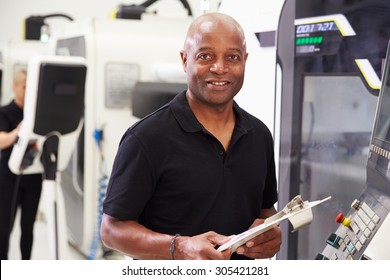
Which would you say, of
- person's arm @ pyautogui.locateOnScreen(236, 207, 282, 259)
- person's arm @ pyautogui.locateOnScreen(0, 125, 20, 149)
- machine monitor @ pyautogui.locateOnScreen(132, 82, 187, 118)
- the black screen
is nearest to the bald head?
the black screen

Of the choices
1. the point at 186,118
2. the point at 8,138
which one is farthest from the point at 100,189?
the point at 186,118

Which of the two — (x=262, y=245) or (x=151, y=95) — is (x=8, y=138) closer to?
(x=151, y=95)

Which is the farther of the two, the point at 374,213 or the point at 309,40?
the point at 309,40

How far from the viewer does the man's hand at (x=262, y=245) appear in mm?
1553

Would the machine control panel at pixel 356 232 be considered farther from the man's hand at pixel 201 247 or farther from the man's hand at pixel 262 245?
the man's hand at pixel 201 247

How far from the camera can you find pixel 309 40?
7.31 feet

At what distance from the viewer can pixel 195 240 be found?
1.49 m

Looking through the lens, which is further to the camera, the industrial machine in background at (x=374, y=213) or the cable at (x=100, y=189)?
the cable at (x=100, y=189)

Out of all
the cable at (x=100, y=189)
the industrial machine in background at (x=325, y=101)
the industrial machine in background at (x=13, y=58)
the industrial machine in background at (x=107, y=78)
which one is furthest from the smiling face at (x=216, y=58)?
the industrial machine in background at (x=13, y=58)

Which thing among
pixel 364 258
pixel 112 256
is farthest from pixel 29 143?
pixel 364 258

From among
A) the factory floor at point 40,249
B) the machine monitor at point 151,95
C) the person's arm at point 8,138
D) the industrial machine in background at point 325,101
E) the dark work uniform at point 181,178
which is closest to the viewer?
the dark work uniform at point 181,178

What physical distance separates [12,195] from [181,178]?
2744 millimetres

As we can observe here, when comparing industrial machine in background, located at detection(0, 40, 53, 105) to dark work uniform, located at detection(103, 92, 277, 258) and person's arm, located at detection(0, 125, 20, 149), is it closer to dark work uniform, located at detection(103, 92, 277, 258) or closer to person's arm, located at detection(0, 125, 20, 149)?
person's arm, located at detection(0, 125, 20, 149)
